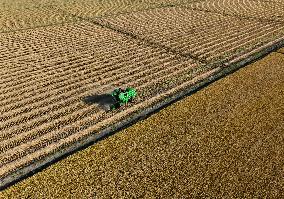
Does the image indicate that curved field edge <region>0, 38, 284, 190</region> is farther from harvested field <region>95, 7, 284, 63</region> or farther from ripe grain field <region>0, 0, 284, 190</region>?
harvested field <region>95, 7, 284, 63</region>

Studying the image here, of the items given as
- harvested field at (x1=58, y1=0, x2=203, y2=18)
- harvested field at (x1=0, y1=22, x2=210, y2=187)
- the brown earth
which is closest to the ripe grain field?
harvested field at (x1=0, y1=22, x2=210, y2=187)

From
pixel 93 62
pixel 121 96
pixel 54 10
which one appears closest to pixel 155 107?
pixel 121 96

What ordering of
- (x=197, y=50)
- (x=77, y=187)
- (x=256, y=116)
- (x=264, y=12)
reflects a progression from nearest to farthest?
(x=77, y=187)
(x=256, y=116)
(x=197, y=50)
(x=264, y=12)

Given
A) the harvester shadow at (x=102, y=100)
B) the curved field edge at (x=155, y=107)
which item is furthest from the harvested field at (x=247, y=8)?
the harvester shadow at (x=102, y=100)

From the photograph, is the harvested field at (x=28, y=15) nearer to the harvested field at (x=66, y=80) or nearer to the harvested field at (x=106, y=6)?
the harvested field at (x=106, y=6)

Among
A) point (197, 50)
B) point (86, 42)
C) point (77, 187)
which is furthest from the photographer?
point (86, 42)

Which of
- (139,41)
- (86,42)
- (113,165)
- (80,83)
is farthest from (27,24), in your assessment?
(113,165)

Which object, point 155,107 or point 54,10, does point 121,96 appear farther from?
point 54,10

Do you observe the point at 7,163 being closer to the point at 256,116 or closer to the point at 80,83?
the point at 80,83
